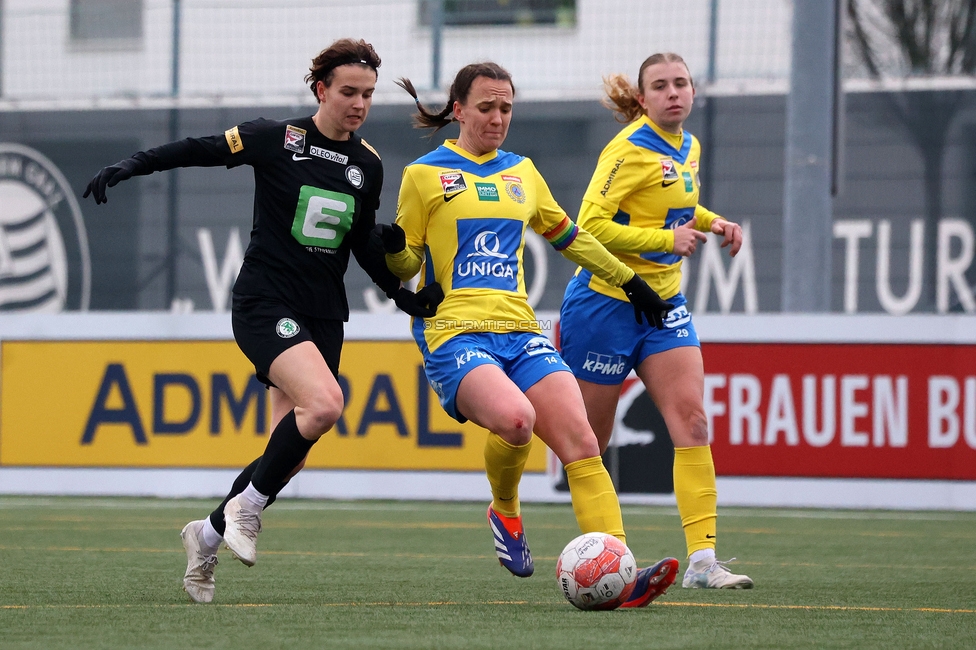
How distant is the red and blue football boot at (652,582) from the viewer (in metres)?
5.14

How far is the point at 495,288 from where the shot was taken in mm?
5738

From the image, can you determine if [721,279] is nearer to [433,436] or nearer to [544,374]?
[433,436]

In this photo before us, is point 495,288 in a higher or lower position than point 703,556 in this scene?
higher

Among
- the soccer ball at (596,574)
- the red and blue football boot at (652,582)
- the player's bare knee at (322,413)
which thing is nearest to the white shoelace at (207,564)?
the player's bare knee at (322,413)

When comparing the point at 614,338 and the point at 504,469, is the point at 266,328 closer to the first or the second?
the point at 504,469

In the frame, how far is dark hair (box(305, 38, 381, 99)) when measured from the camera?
576 cm

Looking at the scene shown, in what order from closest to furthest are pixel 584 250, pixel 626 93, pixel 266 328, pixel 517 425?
pixel 517 425 < pixel 266 328 < pixel 584 250 < pixel 626 93

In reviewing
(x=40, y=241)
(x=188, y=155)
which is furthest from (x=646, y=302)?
(x=40, y=241)

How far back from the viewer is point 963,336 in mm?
10391

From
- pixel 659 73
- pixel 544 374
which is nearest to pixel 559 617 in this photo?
pixel 544 374

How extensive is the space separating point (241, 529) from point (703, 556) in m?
1.91

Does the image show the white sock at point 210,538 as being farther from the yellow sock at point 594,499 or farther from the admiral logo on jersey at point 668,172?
the admiral logo on jersey at point 668,172

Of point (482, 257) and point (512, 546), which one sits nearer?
point (482, 257)

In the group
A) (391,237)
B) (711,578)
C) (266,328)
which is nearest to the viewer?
(266,328)
